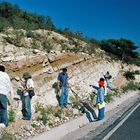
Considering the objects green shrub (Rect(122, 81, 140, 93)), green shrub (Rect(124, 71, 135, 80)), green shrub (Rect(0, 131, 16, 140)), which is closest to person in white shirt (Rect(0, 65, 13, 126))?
green shrub (Rect(0, 131, 16, 140))

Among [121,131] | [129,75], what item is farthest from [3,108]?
[129,75]

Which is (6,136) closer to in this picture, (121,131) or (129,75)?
(121,131)

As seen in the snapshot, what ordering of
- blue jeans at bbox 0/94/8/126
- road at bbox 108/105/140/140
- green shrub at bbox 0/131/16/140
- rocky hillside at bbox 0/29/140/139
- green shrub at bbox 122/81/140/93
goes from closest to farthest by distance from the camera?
green shrub at bbox 0/131/16/140
blue jeans at bbox 0/94/8/126
road at bbox 108/105/140/140
rocky hillside at bbox 0/29/140/139
green shrub at bbox 122/81/140/93

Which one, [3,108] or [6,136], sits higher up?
[3,108]

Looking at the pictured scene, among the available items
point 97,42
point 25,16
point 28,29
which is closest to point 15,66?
point 28,29

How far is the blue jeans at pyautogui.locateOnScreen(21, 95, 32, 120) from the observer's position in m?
15.5

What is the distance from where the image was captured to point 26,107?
51.5ft

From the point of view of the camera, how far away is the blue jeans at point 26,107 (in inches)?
612

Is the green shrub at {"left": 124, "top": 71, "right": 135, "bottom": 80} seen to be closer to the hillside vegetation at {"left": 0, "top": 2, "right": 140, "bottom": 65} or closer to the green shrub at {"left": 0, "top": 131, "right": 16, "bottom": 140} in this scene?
the hillside vegetation at {"left": 0, "top": 2, "right": 140, "bottom": 65}

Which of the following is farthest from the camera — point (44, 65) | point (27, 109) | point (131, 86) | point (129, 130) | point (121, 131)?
point (131, 86)

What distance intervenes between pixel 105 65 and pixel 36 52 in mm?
12540

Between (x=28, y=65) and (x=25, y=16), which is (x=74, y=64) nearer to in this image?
(x=28, y=65)

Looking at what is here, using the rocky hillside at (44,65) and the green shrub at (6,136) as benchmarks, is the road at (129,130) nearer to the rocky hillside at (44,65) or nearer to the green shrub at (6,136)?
the rocky hillside at (44,65)

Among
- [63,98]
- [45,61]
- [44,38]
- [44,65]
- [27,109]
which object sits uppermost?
[44,38]
